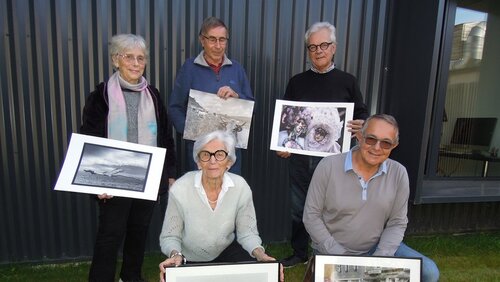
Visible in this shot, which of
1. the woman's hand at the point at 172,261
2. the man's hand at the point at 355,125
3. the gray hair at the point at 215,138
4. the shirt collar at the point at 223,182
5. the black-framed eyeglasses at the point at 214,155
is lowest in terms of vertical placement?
the woman's hand at the point at 172,261

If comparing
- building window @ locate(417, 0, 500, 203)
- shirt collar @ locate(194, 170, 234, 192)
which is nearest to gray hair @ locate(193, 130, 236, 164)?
shirt collar @ locate(194, 170, 234, 192)

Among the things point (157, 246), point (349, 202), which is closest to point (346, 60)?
point (349, 202)

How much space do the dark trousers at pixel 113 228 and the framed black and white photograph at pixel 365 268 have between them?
1.35m

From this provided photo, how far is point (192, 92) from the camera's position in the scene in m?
2.47

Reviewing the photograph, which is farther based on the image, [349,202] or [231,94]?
[231,94]

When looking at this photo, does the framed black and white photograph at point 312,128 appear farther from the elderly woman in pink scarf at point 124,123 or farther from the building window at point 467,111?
the building window at point 467,111

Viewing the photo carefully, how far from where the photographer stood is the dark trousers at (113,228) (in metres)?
2.22

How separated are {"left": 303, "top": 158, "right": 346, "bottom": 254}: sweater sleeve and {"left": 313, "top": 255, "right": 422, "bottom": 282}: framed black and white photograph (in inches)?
13.1

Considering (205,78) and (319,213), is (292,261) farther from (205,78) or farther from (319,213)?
(205,78)

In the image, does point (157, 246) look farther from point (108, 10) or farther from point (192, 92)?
point (108, 10)

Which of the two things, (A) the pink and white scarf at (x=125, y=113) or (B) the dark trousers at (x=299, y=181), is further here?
(B) the dark trousers at (x=299, y=181)

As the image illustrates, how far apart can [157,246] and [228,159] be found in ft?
6.88

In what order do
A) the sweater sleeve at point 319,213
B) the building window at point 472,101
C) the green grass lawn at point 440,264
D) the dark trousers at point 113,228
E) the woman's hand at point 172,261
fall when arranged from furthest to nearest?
the building window at point 472,101 < the green grass lawn at point 440,264 < the dark trousers at point 113,228 < the sweater sleeve at point 319,213 < the woman's hand at point 172,261

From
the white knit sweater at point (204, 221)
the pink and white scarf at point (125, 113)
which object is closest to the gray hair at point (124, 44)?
the pink and white scarf at point (125, 113)
